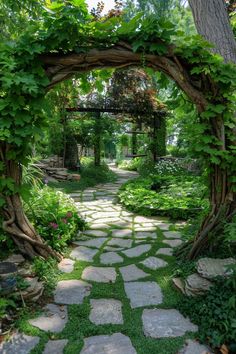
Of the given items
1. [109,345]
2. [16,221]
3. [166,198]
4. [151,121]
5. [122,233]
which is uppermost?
[151,121]

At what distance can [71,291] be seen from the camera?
2.62 meters

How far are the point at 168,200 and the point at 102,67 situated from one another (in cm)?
313

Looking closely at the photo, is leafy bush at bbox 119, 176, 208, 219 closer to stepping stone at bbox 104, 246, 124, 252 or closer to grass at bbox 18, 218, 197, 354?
stepping stone at bbox 104, 246, 124, 252

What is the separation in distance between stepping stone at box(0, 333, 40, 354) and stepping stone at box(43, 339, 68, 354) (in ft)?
0.28

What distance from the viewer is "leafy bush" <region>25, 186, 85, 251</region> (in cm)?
330

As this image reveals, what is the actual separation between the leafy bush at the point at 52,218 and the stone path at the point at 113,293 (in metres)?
0.21

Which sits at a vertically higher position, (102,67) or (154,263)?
(102,67)

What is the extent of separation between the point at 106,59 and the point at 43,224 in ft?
6.23

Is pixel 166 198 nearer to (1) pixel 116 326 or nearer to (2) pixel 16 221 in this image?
(2) pixel 16 221

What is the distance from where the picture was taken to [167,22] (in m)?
2.38

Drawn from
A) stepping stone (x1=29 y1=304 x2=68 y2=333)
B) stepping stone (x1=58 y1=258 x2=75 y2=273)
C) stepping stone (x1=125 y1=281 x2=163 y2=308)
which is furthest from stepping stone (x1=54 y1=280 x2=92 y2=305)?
stepping stone (x1=125 y1=281 x2=163 y2=308)

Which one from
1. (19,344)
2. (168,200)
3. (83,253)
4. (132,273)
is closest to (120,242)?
(83,253)

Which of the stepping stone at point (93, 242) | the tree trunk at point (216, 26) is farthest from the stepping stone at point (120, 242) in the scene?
the tree trunk at point (216, 26)

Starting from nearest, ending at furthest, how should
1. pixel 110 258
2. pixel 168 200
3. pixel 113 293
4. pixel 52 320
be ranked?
pixel 52 320, pixel 113 293, pixel 110 258, pixel 168 200
